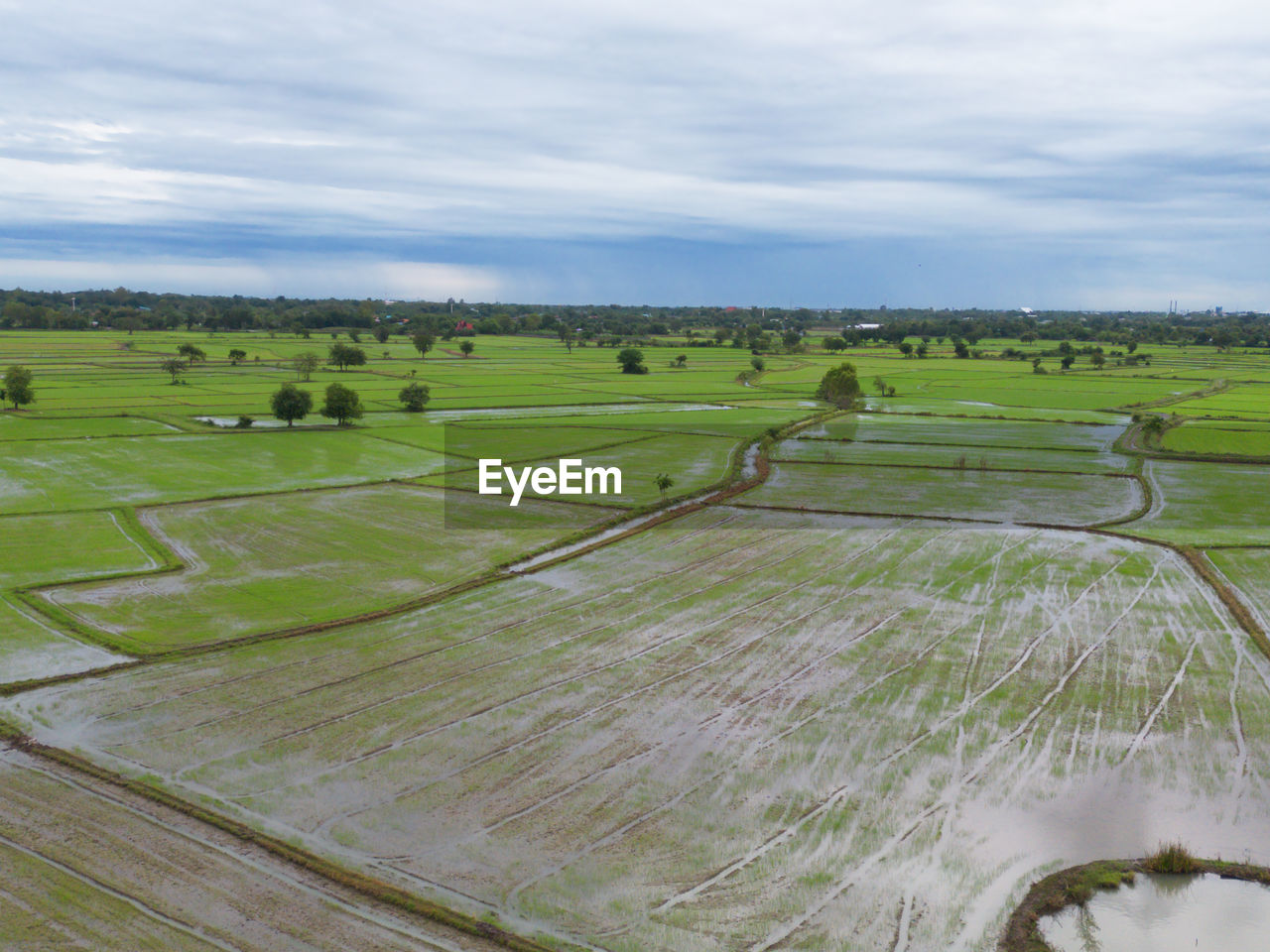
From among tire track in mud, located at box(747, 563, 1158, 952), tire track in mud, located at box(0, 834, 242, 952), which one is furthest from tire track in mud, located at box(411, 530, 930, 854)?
tire track in mud, located at box(0, 834, 242, 952)

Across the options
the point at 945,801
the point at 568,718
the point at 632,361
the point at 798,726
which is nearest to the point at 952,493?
the point at 798,726

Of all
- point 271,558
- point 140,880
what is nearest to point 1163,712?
point 140,880

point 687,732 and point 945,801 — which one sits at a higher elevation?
point 687,732

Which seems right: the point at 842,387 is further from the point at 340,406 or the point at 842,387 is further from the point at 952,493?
the point at 340,406

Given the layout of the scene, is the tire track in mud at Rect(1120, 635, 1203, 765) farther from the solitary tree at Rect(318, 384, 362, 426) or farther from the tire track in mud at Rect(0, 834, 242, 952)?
the solitary tree at Rect(318, 384, 362, 426)

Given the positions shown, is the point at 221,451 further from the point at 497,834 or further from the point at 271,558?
the point at 497,834

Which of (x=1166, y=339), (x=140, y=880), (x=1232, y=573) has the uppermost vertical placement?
(x=1166, y=339)
